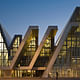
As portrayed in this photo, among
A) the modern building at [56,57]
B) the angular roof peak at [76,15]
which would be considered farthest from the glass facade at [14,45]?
the angular roof peak at [76,15]

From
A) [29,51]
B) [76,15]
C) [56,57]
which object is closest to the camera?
[56,57]

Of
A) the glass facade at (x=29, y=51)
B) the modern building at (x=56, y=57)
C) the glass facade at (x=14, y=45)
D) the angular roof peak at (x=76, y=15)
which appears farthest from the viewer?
the glass facade at (x=14, y=45)

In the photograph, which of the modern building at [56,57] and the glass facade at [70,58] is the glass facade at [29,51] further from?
the glass facade at [70,58]

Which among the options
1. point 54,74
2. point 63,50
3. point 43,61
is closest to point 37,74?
point 43,61

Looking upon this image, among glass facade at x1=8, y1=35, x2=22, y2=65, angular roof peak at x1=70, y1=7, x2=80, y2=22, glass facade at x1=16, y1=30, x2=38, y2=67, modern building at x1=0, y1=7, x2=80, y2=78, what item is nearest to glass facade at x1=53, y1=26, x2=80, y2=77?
modern building at x1=0, y1=7, x2=80, y2=78

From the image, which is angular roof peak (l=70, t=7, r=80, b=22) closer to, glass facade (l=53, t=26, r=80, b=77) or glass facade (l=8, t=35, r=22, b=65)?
glass facade (l=53, t=26, r=80, b=77)

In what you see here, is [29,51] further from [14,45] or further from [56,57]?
[56,57]

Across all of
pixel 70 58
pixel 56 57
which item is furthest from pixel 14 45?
pixel 70 58

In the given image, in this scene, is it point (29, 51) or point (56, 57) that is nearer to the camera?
point (56, 57)

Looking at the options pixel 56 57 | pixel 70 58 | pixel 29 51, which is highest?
pixel 29 51

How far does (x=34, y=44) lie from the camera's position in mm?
29656

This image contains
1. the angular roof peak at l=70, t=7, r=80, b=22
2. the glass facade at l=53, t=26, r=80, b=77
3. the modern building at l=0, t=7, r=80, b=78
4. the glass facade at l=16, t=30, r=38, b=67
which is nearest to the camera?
the modern building at l=0, t=7, r=80, b=78

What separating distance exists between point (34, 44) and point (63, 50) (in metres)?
8.95

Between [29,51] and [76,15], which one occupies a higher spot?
[76,15]
